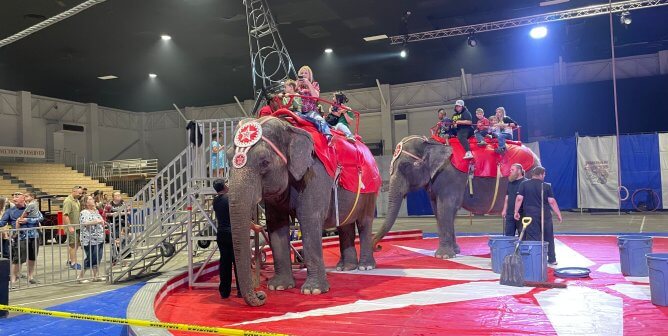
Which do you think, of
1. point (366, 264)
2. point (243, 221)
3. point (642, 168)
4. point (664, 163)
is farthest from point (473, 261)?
point (664, 163)

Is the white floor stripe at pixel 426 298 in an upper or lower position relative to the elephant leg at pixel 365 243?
lower

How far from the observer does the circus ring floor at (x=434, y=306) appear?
14.7 feet

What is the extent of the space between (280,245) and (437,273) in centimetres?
230

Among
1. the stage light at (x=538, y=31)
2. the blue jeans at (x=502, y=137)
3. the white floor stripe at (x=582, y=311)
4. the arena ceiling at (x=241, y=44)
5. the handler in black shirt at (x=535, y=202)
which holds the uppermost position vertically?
the arena ceiling at (x=241, y=44)

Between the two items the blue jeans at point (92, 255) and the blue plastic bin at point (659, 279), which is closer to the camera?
A: the blue plastic bin at point (659, 279)

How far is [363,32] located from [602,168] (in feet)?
32.2

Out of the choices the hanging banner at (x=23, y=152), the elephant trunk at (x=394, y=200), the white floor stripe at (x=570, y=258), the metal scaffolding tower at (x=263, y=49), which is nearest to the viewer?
the white floor stripe at (x=570, y=258)

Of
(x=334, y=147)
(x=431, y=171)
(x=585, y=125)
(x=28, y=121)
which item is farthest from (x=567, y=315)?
(x=28, y=121)

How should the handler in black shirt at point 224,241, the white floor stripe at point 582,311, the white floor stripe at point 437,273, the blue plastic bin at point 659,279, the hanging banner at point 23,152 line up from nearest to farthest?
the white floor stripe at point 582,311 < the blue plastic bin at point 659,279 < the handler in black shirt at point 224,241 < the white floor stripe at point 437,273 < the hanging banner at point 23,152

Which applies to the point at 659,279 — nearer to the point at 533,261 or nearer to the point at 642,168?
the point at 533,261

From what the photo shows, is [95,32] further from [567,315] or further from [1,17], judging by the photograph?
[567,315]

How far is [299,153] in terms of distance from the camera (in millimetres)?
5762

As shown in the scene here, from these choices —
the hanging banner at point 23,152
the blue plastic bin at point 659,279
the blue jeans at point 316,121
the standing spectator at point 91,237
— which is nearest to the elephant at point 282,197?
the blue jeans at point 316,121

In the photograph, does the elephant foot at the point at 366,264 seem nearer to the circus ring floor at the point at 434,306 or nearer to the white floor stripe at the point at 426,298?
the circus ring floor at the point at 434,306
